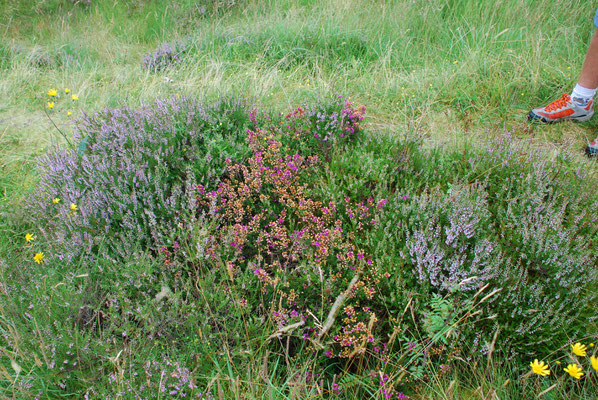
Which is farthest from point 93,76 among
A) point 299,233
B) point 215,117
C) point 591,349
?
point 591,349

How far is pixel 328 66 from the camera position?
5.25m

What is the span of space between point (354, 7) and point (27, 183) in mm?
5151

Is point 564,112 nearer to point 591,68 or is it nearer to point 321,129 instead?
point 591,68

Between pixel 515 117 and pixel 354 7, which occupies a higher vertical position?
pixel 354 7

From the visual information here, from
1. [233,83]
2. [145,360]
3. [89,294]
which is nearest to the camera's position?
[145,360]

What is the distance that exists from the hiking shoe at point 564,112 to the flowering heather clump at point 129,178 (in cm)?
310

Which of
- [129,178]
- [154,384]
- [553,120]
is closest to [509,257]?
[154,384]

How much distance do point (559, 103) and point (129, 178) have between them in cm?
400

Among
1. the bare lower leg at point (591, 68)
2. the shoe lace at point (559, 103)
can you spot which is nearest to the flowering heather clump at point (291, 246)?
the shoe lace at point (559, 103)

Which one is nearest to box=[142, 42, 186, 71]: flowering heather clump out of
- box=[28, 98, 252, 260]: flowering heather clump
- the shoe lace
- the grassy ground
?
the grassy ground

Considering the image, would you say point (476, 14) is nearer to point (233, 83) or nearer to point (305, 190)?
point (233, 83)

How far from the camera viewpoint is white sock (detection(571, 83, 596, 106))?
3.79m

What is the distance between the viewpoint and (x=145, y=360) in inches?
71.2

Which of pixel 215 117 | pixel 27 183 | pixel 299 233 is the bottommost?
pixel 27 183
